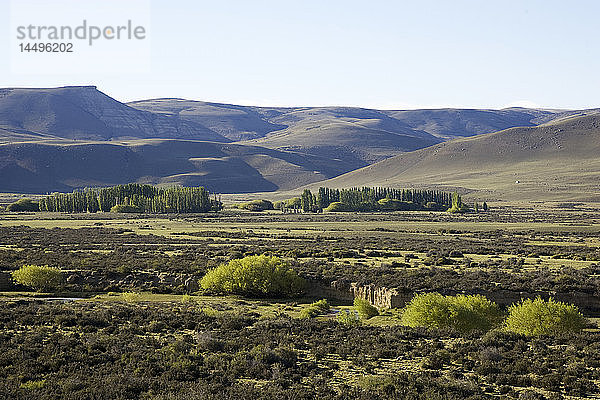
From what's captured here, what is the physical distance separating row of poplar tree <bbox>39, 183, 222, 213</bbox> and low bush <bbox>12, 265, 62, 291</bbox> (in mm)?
102403

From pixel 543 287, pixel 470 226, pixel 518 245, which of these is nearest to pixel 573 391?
pixel 543 287

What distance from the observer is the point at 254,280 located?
4022cm

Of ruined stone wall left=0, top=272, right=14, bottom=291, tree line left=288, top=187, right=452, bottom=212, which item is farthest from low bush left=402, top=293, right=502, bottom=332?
tree line left=288, top=187, right=452, bottom=212

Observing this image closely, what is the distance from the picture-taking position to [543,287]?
3853cm

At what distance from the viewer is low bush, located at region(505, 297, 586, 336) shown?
1065 inches

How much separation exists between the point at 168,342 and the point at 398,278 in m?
20.7

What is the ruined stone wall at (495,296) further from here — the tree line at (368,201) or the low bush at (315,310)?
the tree line at (368,201)

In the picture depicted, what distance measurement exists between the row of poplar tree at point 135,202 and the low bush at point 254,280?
10571cm

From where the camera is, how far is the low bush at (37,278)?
4197 cm

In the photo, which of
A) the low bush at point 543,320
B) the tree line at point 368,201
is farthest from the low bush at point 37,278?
the tree line at point 368,201

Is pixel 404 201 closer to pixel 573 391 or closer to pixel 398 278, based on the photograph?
pixel 398 278

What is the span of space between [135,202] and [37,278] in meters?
110

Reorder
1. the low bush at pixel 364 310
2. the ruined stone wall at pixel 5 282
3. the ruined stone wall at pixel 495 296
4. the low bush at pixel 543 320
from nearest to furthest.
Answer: the low bush at pixel 543 320 → the low bush at pixel 364 310 → the ruined stone wall at pixel 495 296 → the ruined stone wall at pixel 5 282

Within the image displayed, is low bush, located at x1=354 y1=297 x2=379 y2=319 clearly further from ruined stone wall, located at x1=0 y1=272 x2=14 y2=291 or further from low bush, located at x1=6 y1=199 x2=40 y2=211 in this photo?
low bush, located at x1=6 y1=199 x2=40 y2=211
